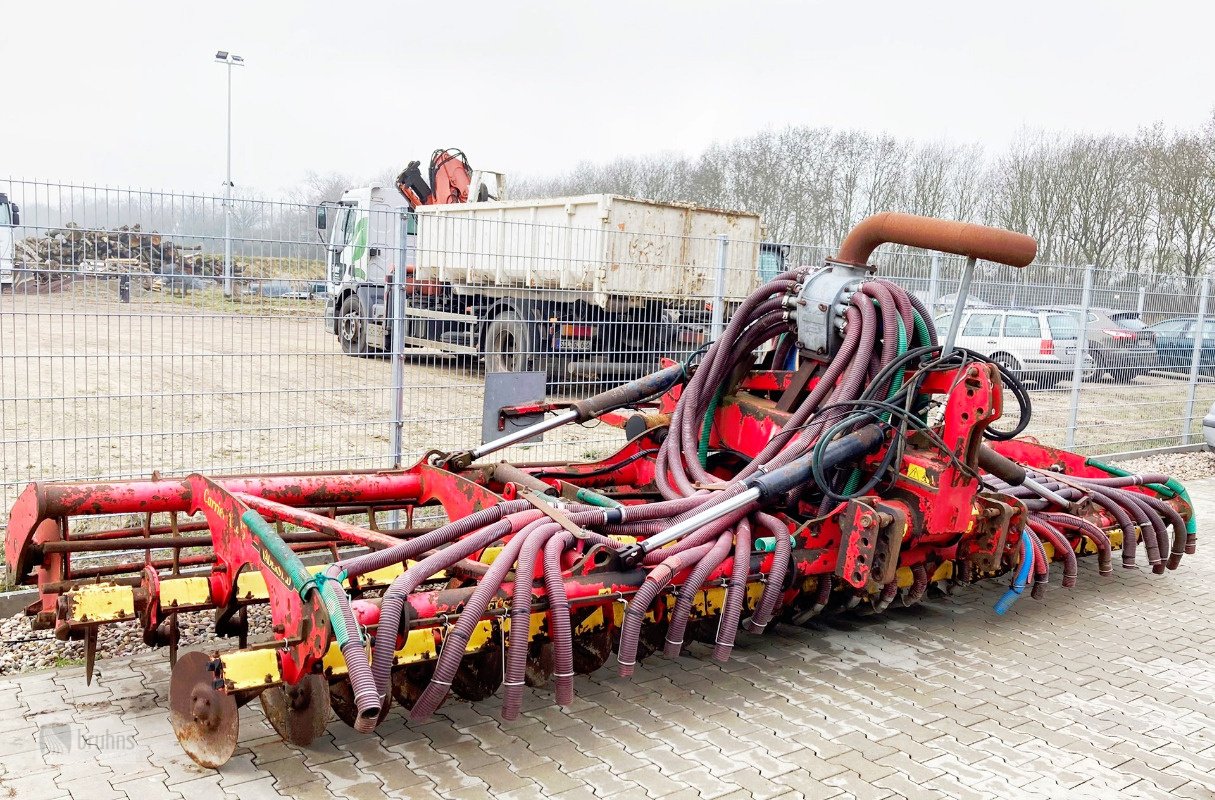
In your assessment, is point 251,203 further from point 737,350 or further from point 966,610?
point 966,610

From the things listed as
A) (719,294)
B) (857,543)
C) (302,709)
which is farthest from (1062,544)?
(302,709)

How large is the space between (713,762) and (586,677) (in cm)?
95

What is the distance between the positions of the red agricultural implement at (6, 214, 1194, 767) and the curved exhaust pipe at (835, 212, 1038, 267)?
1 cm

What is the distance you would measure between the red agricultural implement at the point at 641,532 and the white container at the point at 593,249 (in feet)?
6.25

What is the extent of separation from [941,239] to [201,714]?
3986 millimetres

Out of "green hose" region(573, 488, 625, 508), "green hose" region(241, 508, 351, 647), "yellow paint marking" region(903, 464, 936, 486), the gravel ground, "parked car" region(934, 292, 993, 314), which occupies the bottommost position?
the gravel ground

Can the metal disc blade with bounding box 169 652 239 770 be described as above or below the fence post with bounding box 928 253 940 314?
below

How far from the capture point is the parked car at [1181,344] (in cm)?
1119

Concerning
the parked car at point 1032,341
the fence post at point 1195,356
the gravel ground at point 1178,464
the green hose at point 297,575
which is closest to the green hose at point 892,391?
the green hose at point 297,575

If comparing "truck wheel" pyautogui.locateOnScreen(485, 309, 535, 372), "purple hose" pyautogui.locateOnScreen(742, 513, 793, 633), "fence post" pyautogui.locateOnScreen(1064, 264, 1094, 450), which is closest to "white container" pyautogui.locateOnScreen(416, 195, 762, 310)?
"truck wheel" pyautogui.locateOnScreen(485, 309, 535, 372)

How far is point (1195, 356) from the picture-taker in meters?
11.4

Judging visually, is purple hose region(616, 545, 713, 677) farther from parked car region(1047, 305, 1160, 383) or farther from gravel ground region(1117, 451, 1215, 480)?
gravel ground region(1117, 451, 1215, 480)

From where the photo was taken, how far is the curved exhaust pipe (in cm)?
476

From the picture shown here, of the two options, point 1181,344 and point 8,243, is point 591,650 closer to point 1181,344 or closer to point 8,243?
point 8,243
